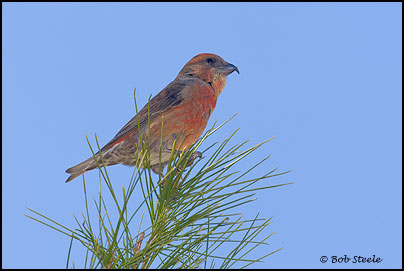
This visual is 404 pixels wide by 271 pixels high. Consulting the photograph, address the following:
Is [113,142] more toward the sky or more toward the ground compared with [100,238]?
more toward the sky

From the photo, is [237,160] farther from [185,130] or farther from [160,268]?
[185,130]

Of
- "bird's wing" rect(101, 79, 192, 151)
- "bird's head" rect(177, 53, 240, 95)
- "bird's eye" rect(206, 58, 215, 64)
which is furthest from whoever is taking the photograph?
"bird's eye" rect(206, 58, 215, 64)

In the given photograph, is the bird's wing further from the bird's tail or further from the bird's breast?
the bird's tail

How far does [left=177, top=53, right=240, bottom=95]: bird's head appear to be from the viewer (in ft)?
18.5

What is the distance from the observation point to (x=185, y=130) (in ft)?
15.7

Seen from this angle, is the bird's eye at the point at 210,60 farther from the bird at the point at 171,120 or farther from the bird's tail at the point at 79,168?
the bird's tail at the point at 79,168

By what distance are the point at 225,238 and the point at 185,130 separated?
8.21ft

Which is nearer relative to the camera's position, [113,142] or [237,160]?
[237,160]

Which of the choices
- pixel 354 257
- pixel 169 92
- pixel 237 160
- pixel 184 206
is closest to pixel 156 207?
pixel 184 206

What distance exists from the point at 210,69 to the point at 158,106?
899 mm

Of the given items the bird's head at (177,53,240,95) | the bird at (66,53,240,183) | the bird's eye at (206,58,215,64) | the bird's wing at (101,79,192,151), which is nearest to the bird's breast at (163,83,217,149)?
the bird at (66,53,240,183)

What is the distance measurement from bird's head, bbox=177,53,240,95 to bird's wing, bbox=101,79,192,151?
0.29 metres

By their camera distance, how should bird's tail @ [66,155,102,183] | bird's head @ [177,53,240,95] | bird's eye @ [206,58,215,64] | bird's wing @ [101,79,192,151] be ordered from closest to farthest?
bird's tail @ [66,155,102,183] < bird's wing @ [101,79,192,151] < bird's head @ [177,53,240,95] < bird's eye @ [206,58,215,64]

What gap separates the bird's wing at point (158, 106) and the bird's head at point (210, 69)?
0.29 meters
